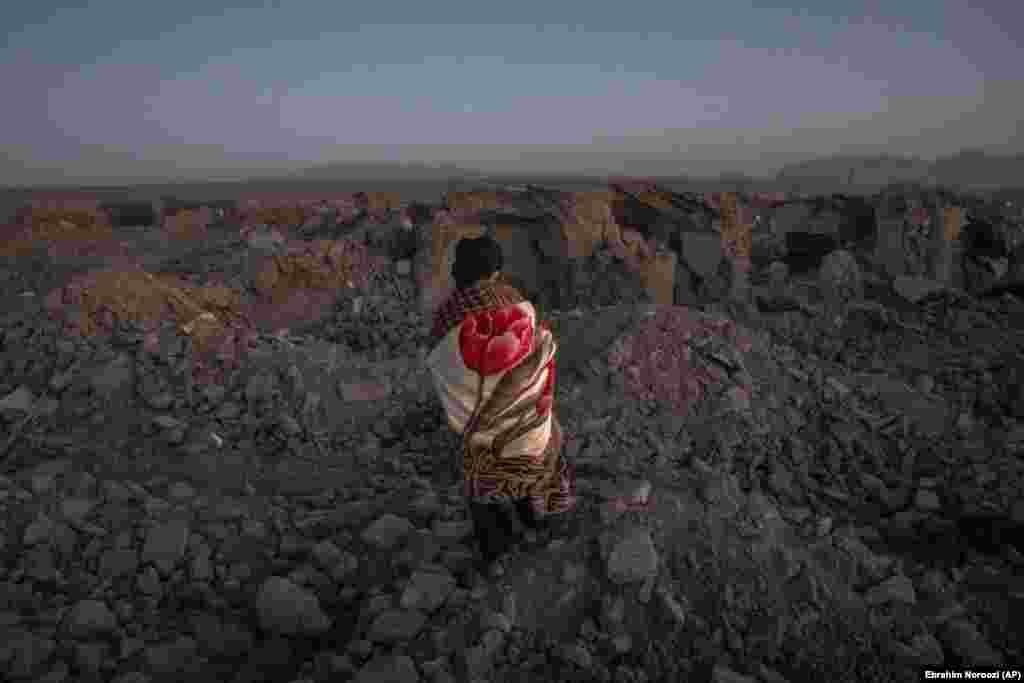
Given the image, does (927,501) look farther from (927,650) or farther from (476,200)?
(476,200)

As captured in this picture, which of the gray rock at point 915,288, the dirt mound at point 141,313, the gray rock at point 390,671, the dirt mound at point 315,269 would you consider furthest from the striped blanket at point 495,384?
the gray rock at point 915,288

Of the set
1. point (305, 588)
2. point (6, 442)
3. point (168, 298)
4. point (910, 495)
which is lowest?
point (910, 495)

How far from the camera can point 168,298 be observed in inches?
195

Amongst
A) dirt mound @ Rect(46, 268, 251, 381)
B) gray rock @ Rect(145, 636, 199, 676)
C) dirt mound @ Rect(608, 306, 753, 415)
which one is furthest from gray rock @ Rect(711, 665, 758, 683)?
dirt mound @ Rect(46, 268, 251, 381)

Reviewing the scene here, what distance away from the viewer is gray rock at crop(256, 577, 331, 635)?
242 cm

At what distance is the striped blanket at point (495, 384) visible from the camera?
2059mm

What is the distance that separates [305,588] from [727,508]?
1868 millimetres

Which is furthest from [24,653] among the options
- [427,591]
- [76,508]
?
[427,591]

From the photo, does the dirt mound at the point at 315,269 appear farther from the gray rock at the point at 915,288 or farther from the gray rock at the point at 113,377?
the gray rock at the point at 915,288

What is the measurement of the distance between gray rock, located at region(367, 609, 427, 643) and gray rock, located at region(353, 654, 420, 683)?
0.15 meters

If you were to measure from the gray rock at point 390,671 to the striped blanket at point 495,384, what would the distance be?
588mm

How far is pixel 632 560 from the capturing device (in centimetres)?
224

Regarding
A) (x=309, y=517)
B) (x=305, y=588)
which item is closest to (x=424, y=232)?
(x=309, y=517)

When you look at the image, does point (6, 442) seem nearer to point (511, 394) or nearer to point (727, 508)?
point (511, 394)
